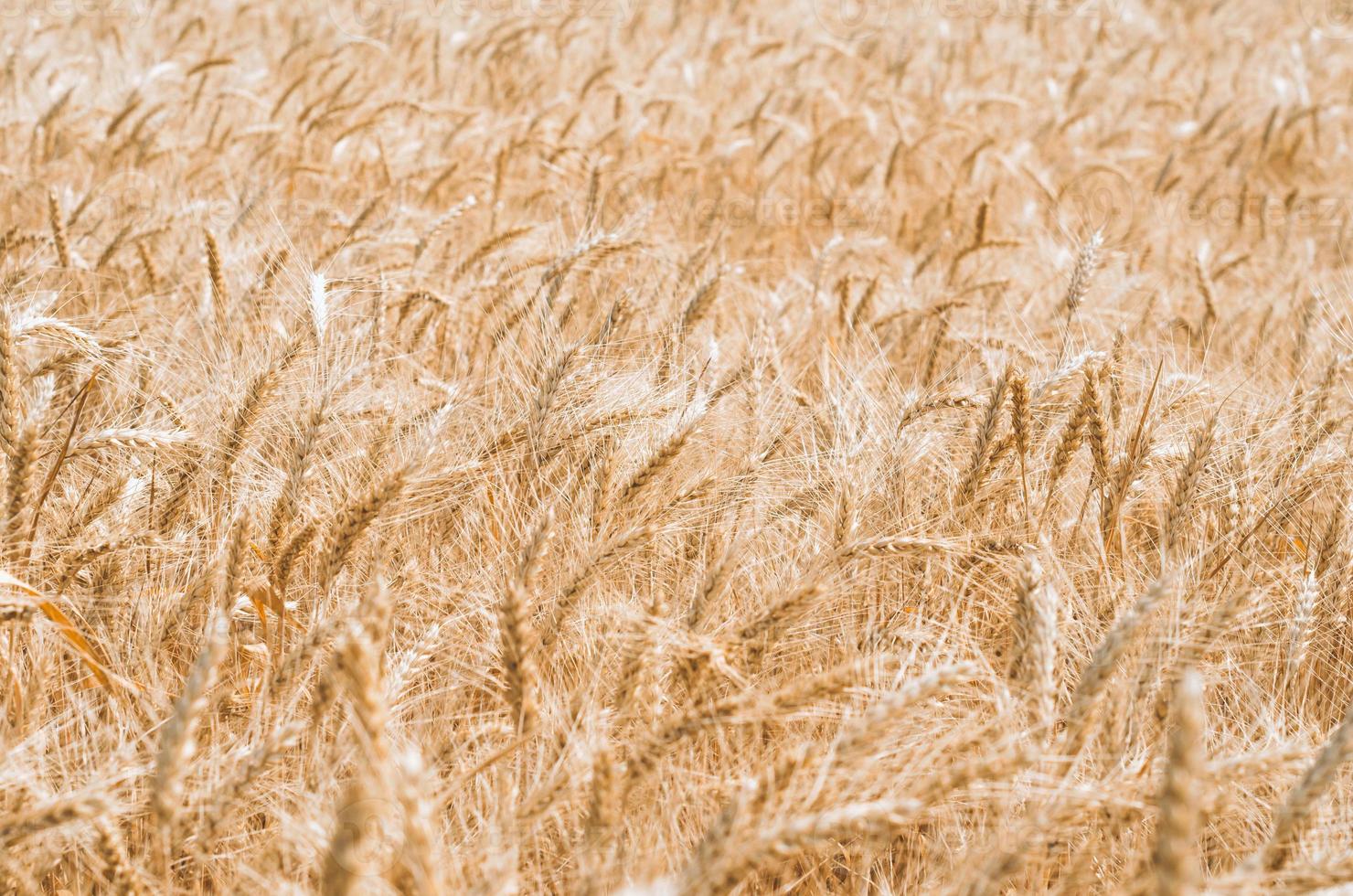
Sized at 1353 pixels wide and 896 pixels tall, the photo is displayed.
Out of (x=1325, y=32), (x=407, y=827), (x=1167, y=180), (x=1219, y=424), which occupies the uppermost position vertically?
(x=1325, y=32)

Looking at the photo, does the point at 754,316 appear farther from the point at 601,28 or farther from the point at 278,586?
the point at 601,28

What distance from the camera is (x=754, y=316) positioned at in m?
2.70

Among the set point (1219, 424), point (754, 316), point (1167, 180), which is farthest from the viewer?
point (1167, 180)

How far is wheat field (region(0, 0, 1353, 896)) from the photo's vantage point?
3.53ft

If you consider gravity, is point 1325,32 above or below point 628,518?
above

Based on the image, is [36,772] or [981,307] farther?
[981,307]

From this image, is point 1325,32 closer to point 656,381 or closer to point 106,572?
point 656,381

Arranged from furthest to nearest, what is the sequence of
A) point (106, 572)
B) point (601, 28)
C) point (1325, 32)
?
point (1325, 32), point (601, 28), point (106, 572)

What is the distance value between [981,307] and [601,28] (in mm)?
4479

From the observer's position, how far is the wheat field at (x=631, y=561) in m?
1.08

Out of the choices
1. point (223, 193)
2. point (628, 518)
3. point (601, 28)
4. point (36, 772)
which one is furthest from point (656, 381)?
point (601, 28)

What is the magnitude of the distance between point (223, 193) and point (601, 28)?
378cm

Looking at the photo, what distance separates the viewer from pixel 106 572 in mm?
1470

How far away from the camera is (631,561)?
65.9 inches
